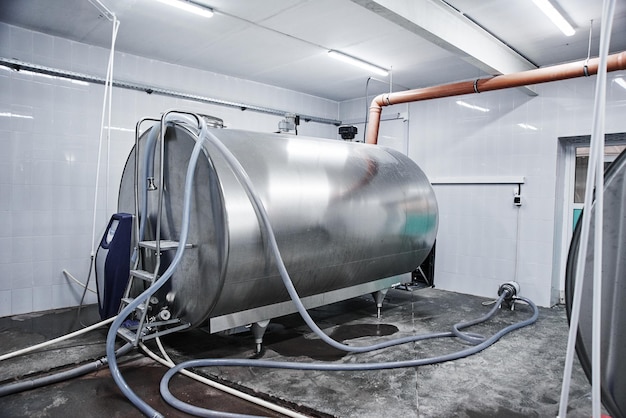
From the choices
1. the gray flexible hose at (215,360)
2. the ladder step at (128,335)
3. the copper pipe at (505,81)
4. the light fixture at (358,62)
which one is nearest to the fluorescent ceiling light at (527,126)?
A: the copper pipe at (505,81)

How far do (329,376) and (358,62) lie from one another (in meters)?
3.26

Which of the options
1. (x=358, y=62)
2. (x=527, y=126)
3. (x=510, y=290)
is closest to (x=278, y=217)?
(x=358, y=62)

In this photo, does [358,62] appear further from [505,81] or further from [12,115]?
[12,115]

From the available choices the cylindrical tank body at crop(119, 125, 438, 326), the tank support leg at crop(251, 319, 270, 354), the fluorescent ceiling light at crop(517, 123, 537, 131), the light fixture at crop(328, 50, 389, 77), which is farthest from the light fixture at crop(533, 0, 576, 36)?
the tank support leg at crop(251, 319, 270, 354)

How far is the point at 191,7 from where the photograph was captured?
3.20m

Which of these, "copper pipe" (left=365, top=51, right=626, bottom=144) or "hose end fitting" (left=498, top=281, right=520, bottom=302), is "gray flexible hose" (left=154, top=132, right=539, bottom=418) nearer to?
"hose end fitting" (left=498, top=281, right=520, bottom=302)

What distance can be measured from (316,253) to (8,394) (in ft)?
6.50

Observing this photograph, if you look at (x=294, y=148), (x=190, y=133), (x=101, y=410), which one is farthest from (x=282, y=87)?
(x=101, y=410)

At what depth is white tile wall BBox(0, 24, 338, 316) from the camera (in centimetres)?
372

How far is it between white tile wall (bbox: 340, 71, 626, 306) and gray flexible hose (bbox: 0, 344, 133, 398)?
3912mm

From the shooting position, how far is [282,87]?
579 centimetres

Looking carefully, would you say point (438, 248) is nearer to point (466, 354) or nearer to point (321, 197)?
point (466, 354)

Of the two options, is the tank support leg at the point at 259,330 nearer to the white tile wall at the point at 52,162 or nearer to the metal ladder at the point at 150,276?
the metal ladder at the point at 150,276

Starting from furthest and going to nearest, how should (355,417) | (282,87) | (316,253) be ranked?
(282,87) < (316,253) < (355,417)
